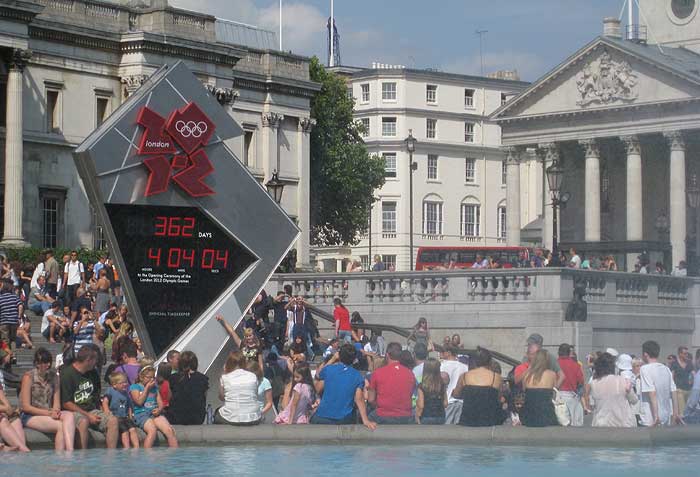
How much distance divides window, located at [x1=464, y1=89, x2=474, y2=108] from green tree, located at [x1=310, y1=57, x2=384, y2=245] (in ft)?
97.4

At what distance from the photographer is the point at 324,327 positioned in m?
42.9

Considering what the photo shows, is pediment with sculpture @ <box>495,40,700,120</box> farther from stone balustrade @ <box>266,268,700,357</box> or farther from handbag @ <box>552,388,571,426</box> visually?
handbag @ <box>552,388,571,426</box>

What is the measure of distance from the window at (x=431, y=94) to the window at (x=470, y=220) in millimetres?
7762

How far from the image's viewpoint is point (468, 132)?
399ft

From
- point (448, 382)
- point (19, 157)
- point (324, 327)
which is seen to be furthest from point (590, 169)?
point (448, 382)

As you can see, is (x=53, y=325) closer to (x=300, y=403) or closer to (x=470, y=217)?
(x=300, y=403)

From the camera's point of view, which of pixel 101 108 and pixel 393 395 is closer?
pixel 393 395

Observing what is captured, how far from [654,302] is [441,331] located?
22.0ft

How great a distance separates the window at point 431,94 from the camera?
120m

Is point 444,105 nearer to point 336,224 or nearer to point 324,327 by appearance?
point 336,224

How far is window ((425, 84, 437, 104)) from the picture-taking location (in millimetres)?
119688

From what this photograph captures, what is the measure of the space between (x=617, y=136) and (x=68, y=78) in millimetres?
38832

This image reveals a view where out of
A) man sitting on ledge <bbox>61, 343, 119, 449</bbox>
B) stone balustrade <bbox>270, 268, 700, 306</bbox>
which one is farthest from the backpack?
stone balustrade <bbox>270, 268, 700, 306</bbox>

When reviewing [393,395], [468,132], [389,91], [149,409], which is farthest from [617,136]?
[149,409]
